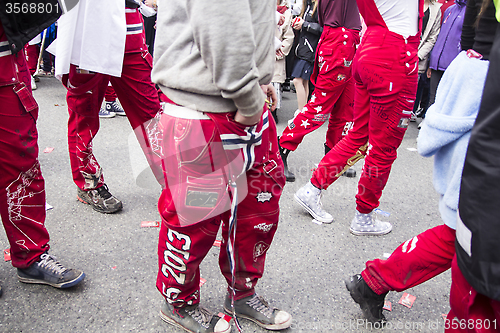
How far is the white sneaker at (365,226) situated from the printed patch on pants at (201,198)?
1.53 metres

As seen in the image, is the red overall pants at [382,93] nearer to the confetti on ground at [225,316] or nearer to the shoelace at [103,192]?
the confetti on ground at [225,316]

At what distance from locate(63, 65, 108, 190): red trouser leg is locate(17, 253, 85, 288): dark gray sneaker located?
30.8 inches

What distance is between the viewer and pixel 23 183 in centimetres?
172

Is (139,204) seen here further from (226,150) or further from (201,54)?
(201,54)

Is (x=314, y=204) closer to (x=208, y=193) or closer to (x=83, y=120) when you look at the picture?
(x=208, y=193)

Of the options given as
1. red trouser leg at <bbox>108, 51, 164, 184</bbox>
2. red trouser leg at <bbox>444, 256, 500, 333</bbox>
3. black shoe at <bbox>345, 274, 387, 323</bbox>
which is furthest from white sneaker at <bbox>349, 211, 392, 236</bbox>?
red trouser leg at <bbox>444, 256, 500, 333</bbox>

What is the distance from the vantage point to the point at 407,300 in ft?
6.43

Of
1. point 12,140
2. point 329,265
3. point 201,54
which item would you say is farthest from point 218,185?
point 329,265

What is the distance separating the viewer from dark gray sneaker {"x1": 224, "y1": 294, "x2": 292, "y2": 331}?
67.7 inches

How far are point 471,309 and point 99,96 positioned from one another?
7.57ft

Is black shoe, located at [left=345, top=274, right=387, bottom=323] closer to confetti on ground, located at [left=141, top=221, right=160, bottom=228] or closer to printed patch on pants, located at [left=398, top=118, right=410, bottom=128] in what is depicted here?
printed patch on pants, located at [left=398, top=118, right=410, bottom=128]

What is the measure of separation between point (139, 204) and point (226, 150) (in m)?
1.67

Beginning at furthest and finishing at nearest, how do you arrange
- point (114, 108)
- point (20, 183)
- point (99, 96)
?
point (114, 108) → point (99, 96) → point (20, 183)

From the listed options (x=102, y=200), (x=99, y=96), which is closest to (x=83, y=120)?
(x=99, y=96)
